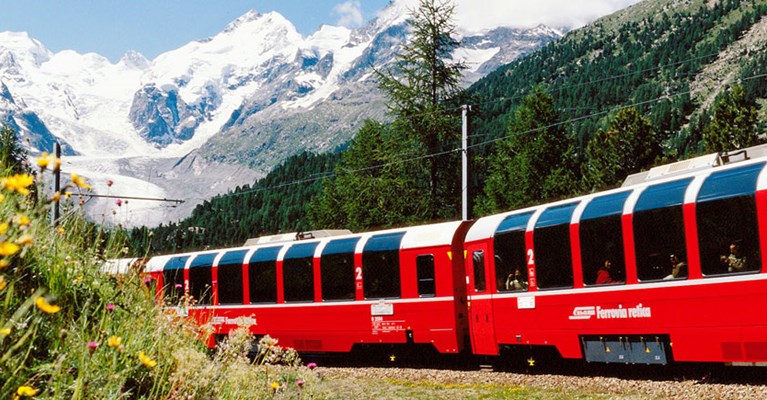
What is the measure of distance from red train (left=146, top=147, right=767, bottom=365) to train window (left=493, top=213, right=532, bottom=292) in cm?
3

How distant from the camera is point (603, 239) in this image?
1273cm

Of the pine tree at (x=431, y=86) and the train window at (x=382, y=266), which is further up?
the pine tree at (x=431, y=86)

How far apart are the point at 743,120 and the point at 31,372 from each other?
63.1m

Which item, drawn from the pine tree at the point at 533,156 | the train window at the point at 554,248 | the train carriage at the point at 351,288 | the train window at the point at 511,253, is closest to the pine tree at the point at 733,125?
the pine tree at the point at 533,156

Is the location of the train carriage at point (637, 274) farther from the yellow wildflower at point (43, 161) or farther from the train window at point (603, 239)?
the yellow wildflower at point (43, 161)

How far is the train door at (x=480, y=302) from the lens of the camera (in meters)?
15.5

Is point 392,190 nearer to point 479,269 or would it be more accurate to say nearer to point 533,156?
point 533,156

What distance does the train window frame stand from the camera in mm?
22806

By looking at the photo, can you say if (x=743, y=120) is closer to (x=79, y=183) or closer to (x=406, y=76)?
(x=406, y=76)

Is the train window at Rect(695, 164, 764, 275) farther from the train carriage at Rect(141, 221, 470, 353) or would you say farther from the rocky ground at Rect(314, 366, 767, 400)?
the train carriage at Rect(141, 221, 470, 353)

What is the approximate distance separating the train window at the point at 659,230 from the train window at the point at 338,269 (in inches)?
325

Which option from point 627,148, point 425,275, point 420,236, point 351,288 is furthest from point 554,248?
point 627,148

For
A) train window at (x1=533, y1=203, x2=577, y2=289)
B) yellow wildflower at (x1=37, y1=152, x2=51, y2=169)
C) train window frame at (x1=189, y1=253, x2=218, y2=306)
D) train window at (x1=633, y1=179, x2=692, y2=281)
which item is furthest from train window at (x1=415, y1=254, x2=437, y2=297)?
yellow wildflower at (x1=37, y1=152, x2=51, y2=169)

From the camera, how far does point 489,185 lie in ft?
179
